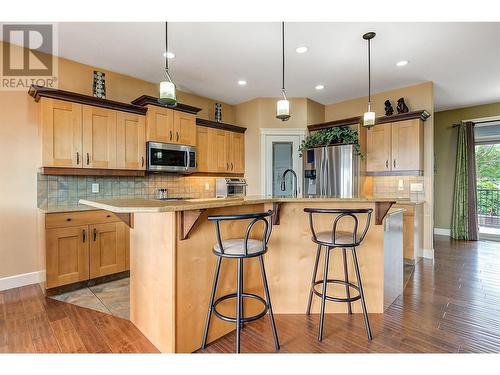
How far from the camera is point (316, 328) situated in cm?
218

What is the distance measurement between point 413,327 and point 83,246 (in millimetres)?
3416

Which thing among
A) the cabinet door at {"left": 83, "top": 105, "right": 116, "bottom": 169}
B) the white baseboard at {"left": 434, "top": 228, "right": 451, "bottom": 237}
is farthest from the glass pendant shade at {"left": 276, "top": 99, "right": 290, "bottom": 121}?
the white baseboard at {"left": 434, "top": 228, "right": 451, "bottom": 237}

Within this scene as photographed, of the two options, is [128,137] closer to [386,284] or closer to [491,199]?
[386,284]

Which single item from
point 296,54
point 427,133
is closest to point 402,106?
point 427,133

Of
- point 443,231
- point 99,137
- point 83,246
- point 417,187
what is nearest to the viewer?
point 83,246

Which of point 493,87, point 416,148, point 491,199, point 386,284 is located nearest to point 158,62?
point 386,284

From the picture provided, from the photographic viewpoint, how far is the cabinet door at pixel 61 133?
9.71 ft

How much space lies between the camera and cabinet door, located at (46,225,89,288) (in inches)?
112

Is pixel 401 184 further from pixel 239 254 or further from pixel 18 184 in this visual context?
pixel 18 184

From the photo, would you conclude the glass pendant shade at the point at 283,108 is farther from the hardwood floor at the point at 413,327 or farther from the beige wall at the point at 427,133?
the beige wall at the point at 427,133

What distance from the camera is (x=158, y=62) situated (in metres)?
3.57

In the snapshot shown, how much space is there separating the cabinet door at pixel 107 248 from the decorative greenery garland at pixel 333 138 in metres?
3.36

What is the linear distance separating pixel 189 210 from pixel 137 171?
2373 mm

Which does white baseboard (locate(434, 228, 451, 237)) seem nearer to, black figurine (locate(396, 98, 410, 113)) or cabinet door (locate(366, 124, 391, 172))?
cabinet door (locate(366, 124, 391, 172))
